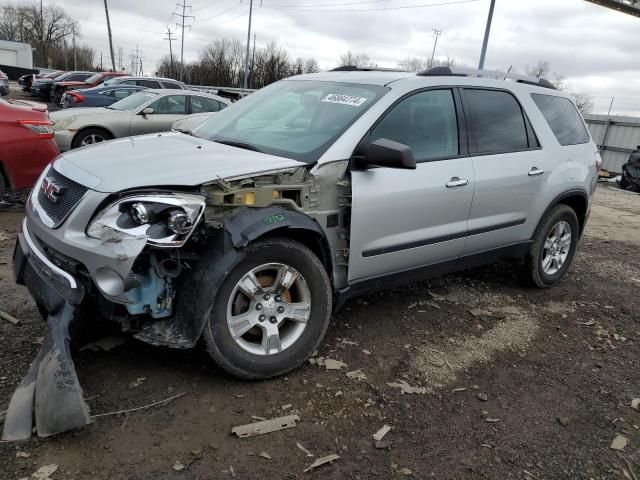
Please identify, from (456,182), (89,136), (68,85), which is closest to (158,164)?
(456,182)

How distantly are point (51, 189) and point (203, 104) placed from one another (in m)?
8.83

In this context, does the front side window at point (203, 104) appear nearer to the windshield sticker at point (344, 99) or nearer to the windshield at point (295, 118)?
the windshield at point (295, 118)

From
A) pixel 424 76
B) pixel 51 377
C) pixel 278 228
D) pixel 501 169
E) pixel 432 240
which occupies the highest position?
pixel 424 76

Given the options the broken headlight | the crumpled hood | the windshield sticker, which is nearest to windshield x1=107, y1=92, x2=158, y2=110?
the crumpled hood

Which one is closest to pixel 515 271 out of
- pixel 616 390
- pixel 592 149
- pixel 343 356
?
pixel 592 149

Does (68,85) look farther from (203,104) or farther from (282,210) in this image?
(282,210)

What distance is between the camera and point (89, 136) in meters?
9.62

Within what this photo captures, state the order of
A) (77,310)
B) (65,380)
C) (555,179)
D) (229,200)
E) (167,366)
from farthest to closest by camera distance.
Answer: (555,179), (167,366), (229,200), (77,310), (65,380)

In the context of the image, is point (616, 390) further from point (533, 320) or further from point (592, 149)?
point (592, 149)

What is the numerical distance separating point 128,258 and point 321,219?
1186 millimetres

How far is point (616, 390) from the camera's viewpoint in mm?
3525

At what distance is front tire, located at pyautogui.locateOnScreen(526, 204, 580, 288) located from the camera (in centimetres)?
494

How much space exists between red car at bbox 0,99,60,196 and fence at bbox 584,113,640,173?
1847cm

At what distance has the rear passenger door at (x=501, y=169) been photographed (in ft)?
13.7
